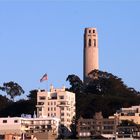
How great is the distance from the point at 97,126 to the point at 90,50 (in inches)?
1328

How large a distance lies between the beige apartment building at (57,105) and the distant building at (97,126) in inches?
233

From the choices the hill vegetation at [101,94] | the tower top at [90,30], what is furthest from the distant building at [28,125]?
the tower top at [90,30]

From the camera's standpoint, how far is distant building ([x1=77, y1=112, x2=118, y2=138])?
86.2 metres

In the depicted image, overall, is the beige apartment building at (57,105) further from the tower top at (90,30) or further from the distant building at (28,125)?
the tower top at (90,30)

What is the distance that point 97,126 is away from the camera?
88.1 meters

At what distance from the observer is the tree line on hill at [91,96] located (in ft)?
314

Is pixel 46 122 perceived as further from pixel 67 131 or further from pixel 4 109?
pixel 4 109

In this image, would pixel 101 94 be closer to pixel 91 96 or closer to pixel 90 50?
pixel 91 96

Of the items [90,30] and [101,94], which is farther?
[90,30]

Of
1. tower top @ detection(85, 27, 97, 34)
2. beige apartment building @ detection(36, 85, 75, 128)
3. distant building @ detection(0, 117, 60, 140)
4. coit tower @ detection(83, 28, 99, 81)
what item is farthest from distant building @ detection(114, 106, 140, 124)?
tower top @ detection(85, 27, 97, 34)

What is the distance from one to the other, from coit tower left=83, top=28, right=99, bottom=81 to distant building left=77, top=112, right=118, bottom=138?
30608mm

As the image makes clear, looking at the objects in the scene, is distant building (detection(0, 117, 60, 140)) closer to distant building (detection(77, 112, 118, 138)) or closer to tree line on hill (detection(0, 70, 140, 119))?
distant building (detection(77, 112, 118, 138))

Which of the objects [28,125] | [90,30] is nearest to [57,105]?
[28,125]

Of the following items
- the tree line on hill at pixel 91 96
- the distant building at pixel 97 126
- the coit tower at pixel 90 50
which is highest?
the coit tower at pixel 90 50
